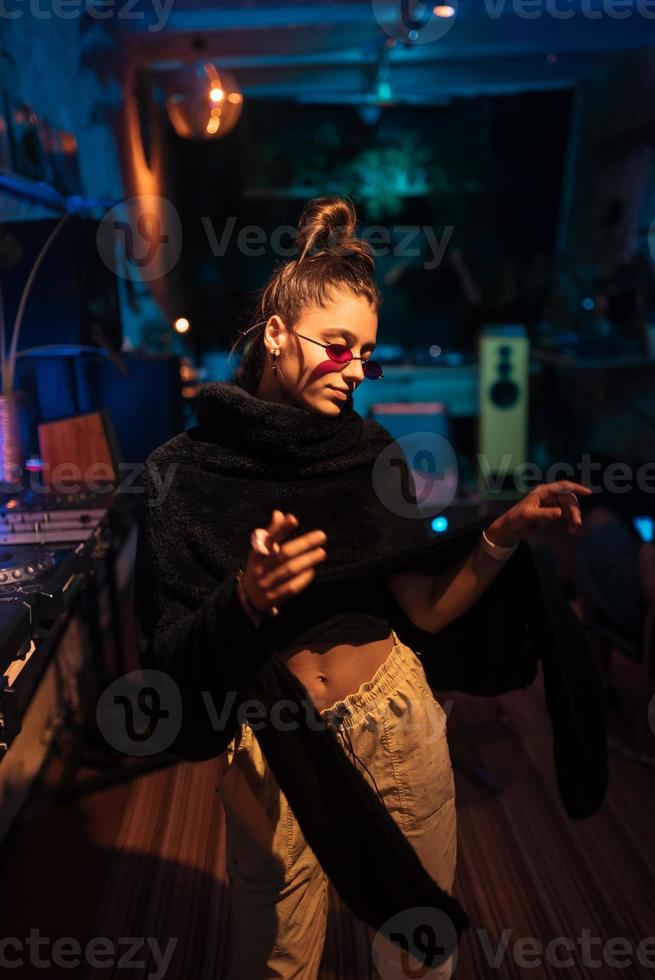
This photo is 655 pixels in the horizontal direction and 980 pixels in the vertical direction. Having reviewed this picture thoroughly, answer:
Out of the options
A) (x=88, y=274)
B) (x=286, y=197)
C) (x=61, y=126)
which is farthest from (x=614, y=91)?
(x=88, y=274)

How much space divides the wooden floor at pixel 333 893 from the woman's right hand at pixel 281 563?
1.26 m

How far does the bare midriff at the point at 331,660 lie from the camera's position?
1.25 m

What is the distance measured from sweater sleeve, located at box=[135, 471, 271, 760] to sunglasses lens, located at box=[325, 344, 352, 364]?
369 millimetres

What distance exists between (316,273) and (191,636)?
0.61m

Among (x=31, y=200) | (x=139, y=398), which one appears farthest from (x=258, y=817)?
(x=31, y=200)

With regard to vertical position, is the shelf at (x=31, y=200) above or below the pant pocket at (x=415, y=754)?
above

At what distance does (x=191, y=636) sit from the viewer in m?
1.07

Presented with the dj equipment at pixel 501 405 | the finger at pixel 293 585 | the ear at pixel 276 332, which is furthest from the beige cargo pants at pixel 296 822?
the dj equipment at pixel 501 405

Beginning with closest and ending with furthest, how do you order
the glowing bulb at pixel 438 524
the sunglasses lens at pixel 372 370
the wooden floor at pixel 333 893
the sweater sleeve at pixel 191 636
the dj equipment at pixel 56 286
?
the sweater sleeve at pixel 191 636 → the sunglasses lens at pixel 372 370 → the wooden floor at pixel 333 893 → the dj equipment at pixel 56 286 → the glowing bulb at pixel 438 524

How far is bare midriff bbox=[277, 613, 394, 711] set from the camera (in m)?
1.25

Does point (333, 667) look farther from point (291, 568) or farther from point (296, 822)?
point (291, 568)

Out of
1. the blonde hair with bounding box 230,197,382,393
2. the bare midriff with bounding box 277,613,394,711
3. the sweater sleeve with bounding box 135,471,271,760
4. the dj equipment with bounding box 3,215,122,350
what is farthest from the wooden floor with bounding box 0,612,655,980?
the dj equipment with bounding box 3,215,122,350

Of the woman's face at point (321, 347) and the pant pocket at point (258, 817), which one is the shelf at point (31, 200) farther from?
the pant pocket at point (258, 817)

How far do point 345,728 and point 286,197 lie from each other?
5.10m
